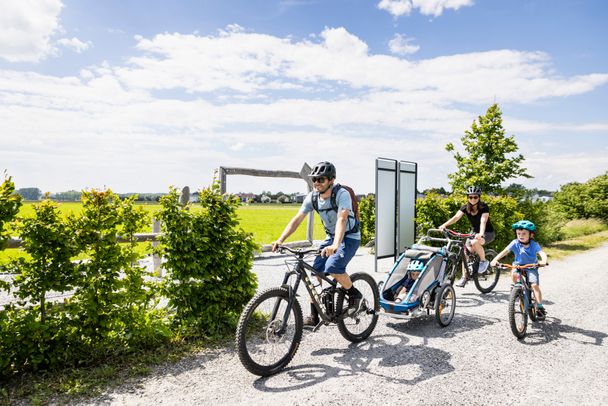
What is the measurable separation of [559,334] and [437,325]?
158cm

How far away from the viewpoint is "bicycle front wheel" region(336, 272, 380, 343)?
17.3ft

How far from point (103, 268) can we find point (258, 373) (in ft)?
6.41

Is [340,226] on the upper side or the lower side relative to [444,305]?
upper

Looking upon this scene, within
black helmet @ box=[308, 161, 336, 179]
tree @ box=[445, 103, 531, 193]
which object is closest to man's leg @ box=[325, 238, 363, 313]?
black helmet @ box=[308, 161, 336, 179]

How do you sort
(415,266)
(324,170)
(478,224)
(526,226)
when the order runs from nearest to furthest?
(324,170)
(526,226)
(415,266)
(478,224)

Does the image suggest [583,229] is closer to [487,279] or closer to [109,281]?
[487,279]

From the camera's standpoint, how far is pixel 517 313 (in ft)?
18.5

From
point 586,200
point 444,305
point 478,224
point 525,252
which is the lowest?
point 444,305

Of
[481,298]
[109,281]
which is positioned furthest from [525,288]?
[109,281]

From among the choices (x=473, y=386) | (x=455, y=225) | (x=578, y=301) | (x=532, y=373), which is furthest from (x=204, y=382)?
(x=455, y=225)

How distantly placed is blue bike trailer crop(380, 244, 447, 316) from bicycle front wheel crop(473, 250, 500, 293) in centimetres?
220

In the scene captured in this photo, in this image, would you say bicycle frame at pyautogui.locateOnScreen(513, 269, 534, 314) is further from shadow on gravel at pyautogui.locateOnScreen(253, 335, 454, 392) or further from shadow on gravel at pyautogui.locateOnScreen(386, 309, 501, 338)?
shadow on gravel at pyautogui.locateOnScreen(253, 335, 454, 392)

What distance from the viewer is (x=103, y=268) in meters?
4.62

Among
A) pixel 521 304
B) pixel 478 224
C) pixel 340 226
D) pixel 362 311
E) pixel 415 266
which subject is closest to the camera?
pixel 340 226
